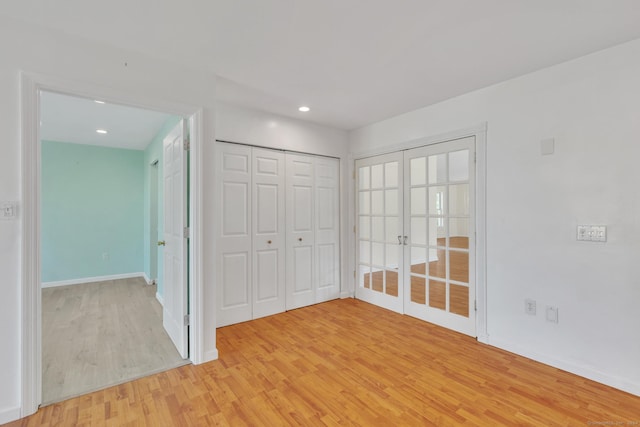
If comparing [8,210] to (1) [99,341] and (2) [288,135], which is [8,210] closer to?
(1) [99,341]

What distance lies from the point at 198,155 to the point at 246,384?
1.80 meters

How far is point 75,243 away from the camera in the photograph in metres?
5.23

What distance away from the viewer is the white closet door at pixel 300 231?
3.78 metres

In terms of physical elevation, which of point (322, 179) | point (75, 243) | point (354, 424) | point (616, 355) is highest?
point (322, 179)

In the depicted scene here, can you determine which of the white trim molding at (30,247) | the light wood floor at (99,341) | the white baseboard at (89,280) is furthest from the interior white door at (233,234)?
the white baseboard at (89,280)

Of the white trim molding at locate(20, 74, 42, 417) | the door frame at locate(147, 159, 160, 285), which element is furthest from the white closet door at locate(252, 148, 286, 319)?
the door frame at locate(147, 159, 160, 285)

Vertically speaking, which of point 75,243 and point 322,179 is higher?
point 322,179

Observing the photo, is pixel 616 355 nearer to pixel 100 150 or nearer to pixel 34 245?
pixel 34 245

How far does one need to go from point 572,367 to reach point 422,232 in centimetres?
166

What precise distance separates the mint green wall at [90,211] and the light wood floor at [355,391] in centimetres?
396

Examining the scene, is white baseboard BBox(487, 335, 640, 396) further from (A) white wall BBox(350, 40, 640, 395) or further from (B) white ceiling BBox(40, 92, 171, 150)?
(B) white ceiling BBox(40, 92, 171, 150)

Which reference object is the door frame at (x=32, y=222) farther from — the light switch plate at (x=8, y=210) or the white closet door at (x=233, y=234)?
the white closet door at (x=233, y=234)

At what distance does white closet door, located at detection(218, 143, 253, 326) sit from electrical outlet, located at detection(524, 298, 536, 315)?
2.72 m

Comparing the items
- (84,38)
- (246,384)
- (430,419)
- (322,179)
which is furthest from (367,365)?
(84,38)
